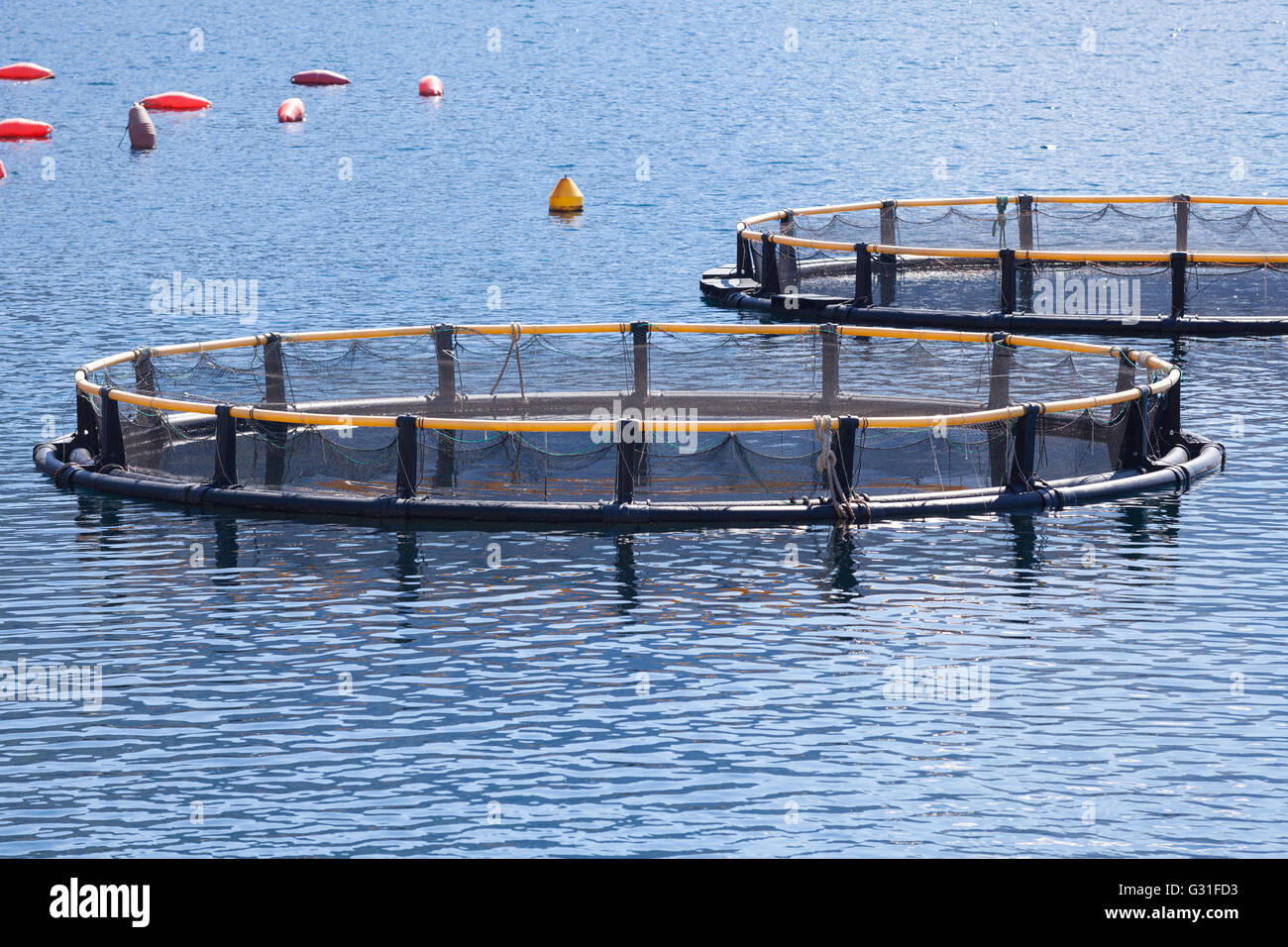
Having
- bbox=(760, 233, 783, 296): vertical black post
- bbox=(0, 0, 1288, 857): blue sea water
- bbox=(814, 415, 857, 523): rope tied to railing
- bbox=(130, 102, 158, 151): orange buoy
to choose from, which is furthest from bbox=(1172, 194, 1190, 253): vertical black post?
bbox=(130, 102, 158, 151): orange buoy

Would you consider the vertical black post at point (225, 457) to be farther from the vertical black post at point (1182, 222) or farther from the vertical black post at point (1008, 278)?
the vertical black post at point (1182, 222)

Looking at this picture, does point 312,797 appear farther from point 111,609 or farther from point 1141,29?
point 1141,29

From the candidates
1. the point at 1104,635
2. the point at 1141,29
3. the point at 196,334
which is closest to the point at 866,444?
the point at 1104,635

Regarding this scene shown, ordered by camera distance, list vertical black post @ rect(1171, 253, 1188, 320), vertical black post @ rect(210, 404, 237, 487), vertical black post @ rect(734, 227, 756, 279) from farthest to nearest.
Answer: vertical black post @ rect(734, 227, 756, 279), vertical black post @ rect(1171, 253, 1188, 320), vertical black post @ rect(210, 404, 237, 487)

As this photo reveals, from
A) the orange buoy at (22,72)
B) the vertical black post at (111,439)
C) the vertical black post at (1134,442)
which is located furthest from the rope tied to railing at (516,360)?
the orange buoy at (22,72)

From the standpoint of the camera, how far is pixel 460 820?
1906 centimetres

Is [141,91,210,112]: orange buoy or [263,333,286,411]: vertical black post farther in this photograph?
[141,91,210,112]: orange buoy

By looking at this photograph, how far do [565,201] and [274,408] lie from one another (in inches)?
1445

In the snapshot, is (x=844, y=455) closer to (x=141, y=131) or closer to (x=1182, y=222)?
(x=1182, y=222)

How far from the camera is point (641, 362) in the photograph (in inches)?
1371

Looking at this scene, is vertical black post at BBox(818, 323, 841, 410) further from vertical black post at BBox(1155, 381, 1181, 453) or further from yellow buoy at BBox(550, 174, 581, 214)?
yellow buoy at BBox(550, 174, 581, 214)

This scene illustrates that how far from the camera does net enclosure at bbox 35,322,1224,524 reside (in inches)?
1141

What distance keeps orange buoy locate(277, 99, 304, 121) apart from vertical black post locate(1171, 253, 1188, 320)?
65.8 metres

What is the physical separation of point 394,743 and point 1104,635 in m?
8.85
